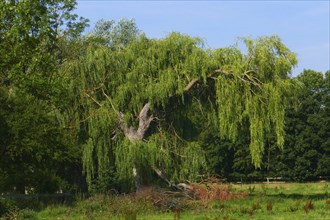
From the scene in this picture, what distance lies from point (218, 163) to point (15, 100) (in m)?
38.4

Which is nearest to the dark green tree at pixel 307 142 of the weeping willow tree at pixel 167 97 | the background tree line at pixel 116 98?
the background tree line at pixel 116 98

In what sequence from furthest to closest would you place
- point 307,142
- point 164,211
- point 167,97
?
point 307,142 → point 167,97 → point 164,211

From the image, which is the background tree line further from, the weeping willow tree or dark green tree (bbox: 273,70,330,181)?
dark green tree (bbox: 273,70,330,181)

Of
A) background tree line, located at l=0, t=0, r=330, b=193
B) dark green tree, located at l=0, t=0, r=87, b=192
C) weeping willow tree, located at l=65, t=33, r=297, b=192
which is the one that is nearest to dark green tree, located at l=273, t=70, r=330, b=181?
background tree line, located at l=0, t=0, r=330, b=193

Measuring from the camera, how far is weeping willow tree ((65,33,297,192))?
84.5 ft

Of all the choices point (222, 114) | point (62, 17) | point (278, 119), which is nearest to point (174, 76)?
point (222, 114)

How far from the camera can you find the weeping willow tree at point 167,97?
25.8 m

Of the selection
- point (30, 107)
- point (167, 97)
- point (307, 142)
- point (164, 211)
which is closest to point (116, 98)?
point (167, 97)

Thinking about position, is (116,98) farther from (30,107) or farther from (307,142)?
(307,142)

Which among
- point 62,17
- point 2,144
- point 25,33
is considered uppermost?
point 62,17

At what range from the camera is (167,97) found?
26688 mm

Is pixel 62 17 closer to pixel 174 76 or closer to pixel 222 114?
pixel 174 76

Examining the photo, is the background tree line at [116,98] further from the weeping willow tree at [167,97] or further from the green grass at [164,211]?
the green grass at [164,211]

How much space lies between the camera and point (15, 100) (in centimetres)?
2344
